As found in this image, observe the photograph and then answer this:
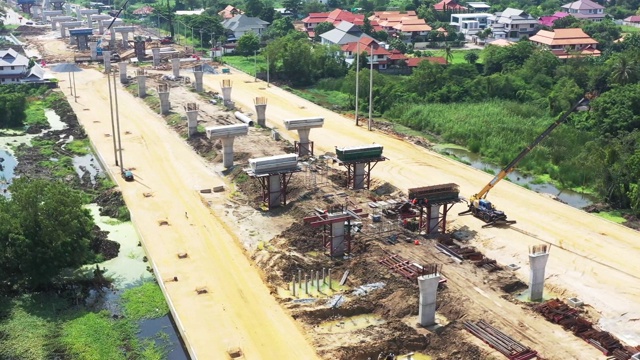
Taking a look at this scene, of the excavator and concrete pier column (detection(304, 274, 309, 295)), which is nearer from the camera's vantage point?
concrete pier column (detection(304, 274, 309, 295))

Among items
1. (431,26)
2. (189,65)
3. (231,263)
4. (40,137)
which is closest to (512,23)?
(431,26)

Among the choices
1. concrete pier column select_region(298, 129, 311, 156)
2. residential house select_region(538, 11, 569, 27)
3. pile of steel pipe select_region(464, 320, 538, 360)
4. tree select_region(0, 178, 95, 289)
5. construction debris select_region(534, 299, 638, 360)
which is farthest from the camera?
residential house select_region(538, 11, 569, 27)

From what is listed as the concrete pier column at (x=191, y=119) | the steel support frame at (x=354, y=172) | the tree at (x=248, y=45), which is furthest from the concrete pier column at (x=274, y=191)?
the tree at (x=248, y=45)

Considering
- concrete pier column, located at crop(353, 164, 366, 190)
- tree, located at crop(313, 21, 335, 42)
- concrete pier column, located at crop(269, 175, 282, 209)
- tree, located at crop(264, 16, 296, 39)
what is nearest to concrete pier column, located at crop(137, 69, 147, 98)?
concrete pier column, located at crop(353, 164, 366, 190)

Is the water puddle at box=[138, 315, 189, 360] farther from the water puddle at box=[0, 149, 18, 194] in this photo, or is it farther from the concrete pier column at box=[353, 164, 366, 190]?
the water puddle at box=[0, 149, 18, 194]

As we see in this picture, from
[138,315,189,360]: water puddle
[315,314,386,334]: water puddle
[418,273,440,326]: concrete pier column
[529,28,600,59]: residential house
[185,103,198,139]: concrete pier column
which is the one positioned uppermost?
[529,28,600,59]: residential house

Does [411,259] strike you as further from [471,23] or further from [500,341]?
[471,23]
